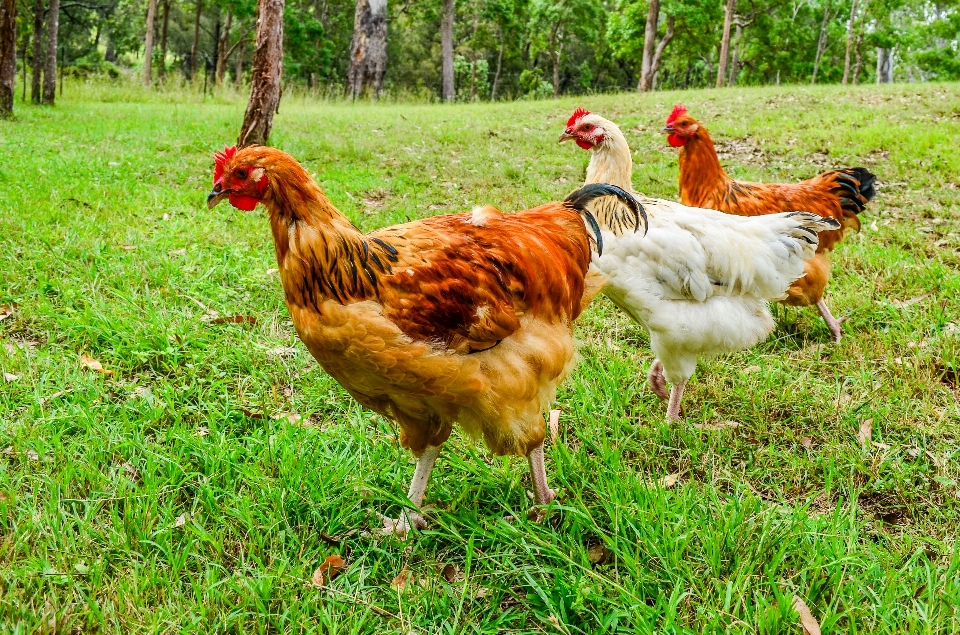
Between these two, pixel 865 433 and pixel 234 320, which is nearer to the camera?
pixel 865 433

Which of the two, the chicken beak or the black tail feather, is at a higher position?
the black tail feather

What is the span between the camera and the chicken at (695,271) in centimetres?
330

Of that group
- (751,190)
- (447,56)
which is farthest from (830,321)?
(447,56)

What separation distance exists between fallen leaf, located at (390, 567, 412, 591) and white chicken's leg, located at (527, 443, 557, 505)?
→ 0.69 metres

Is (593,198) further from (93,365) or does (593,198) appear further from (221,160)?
(93,365)

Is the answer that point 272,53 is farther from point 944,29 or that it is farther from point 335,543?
point 944,29

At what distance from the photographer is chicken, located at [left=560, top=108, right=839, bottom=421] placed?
130 inches

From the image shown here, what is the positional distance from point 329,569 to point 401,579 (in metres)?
0.28

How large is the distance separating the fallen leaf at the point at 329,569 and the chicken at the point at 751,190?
3645 millimetres

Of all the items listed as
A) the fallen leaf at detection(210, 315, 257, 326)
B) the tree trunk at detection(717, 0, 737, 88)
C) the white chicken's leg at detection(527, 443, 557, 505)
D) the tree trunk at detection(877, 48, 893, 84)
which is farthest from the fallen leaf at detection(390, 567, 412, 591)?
the tree trunk at detection(877, 48, 893, 84)

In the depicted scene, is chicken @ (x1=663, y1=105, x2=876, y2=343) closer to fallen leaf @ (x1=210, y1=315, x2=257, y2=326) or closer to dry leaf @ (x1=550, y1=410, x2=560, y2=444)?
dry leaf @ (x1=550, y1=410, x2=560, y2=444)

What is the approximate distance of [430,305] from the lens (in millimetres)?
2225

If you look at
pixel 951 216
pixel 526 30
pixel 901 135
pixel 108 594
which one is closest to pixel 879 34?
pixel 526 30

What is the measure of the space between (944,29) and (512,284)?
143 ft
